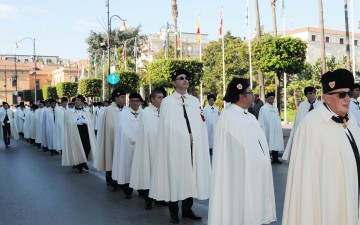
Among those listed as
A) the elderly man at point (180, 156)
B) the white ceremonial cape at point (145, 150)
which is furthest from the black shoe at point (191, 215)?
the white ceremonial cape at point (145, 150)

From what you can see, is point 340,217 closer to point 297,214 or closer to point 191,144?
point 297,214

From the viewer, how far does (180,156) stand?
6.95 meters

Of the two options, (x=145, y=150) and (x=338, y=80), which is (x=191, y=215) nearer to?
(x=145, y=150)

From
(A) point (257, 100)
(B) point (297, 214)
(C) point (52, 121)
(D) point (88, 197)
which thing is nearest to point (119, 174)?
(D) point (88, 197)

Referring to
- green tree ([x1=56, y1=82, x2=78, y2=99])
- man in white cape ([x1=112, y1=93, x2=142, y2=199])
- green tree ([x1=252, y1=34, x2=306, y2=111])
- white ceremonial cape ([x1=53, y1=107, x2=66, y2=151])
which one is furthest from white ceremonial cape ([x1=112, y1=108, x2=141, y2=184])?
green tree ([x1=56, y1=82, x2=78, y2=99])

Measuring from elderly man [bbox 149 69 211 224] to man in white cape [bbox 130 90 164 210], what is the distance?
101 cm

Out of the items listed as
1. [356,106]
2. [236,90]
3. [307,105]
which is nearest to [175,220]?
[236,90]

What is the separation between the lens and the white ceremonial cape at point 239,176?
5156 mm

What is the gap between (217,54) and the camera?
200ft

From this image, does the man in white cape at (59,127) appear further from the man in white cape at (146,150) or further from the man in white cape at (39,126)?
the man in white cape at (146,150)

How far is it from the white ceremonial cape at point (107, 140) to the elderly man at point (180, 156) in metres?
3.65

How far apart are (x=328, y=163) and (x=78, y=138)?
10.2m

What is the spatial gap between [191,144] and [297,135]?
319 cm

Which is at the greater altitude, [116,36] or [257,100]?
[116,36]
